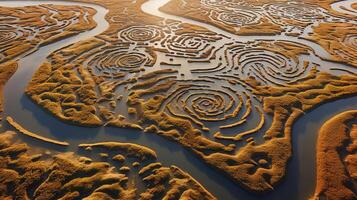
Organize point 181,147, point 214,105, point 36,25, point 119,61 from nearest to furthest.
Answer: point 181,147 < point 214,105 < point 119,61 < point 36,25

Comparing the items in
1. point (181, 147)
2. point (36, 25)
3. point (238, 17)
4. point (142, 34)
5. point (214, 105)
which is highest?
point (238, 17)

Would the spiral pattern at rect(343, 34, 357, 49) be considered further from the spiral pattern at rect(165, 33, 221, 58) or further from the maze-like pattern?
the maze-like pattern

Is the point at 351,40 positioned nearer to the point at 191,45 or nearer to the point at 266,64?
the point at 266,64

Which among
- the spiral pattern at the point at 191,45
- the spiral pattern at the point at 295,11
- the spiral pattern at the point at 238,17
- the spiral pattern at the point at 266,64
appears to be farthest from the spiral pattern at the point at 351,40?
the spiral pattern at the point at 191,45

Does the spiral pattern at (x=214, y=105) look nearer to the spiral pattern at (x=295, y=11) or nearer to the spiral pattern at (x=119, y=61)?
the spiral pattern at (x=119, y=61)

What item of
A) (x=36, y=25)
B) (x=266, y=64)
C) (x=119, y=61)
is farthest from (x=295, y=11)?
(x=36, y=25)

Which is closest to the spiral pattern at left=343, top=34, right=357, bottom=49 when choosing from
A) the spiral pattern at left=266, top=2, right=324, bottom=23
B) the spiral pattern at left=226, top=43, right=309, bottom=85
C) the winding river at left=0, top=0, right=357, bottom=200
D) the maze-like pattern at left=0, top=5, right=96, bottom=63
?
the spiral pattern at left=266, top=2, right=324, bottom=23
